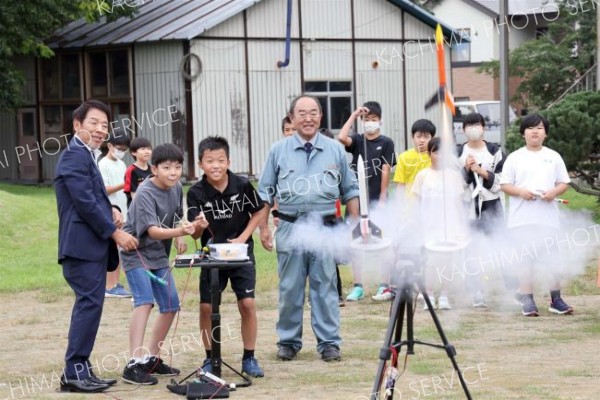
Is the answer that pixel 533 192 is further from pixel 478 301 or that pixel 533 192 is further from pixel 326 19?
pixel 326 19

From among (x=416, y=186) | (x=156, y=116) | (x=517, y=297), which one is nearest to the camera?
(x=416, y=186)

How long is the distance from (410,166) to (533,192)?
4.24 ft

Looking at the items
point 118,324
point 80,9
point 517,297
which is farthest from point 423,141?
point 80,9

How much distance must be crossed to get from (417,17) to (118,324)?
21757 millimetres

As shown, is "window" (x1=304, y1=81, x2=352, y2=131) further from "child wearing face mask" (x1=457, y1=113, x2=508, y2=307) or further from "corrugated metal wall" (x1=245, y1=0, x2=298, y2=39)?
"child wearing face mask" (x1=457, y1=113, x2=508, y2=307)

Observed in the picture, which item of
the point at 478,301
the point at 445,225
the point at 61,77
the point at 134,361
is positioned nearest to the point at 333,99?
the point at 61,77

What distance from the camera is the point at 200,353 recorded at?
8688 millimetres

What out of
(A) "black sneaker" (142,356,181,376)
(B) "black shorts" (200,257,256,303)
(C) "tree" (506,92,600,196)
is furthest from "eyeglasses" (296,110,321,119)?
(C) "tree" (506,92,600,196)

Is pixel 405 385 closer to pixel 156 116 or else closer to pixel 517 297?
pixel 517 297

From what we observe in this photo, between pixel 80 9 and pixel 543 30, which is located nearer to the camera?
pixel 80 9

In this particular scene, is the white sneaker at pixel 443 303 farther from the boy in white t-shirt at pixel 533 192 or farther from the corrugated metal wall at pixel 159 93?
the corrugated metal wall at pixel 159 93

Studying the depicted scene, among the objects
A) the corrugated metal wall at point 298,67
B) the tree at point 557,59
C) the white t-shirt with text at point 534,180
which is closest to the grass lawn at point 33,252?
the white t-shirt with text at point 534,180

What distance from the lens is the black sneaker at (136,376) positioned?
24.8 ft

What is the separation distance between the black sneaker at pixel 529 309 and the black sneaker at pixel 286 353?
270cm
